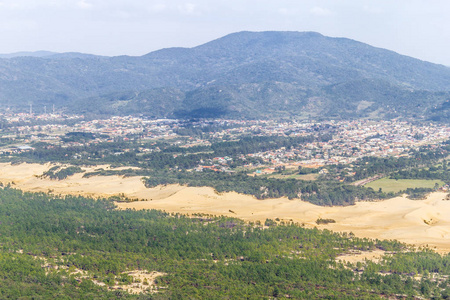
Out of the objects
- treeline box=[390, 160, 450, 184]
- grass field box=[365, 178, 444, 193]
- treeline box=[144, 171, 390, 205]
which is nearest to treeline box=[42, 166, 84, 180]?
treeline box=[144, 171, 390, 205]

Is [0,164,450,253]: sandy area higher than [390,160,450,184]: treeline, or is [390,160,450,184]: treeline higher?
[390,160,450,184]: treeline

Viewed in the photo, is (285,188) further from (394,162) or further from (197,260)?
(197,260)

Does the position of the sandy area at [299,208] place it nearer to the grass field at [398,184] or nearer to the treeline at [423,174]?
the grass field at [398,184]

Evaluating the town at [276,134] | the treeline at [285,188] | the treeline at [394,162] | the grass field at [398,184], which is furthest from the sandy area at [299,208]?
the town at [276,134]

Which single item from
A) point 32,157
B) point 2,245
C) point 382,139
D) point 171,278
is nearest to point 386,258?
point 171,278

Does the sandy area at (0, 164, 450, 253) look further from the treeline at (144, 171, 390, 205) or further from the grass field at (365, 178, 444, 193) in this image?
the grass field at (365, 178, 444, 193)
